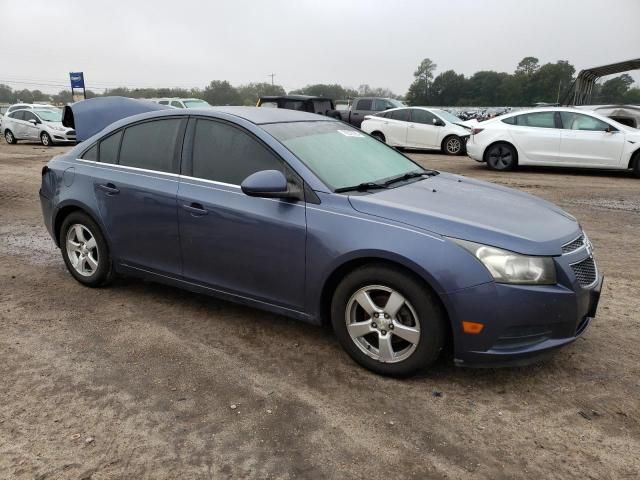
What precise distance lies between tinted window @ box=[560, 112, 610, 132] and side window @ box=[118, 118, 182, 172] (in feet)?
32.3

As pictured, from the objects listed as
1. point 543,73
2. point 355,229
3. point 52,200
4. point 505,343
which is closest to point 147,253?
point 52,200

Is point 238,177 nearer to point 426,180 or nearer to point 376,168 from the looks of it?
point 376,168

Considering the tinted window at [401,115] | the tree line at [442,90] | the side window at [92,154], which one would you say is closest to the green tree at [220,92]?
the tree line at [442,90]

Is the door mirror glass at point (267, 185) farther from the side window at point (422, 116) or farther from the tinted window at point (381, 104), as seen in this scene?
the tinted window at point (381, 104)

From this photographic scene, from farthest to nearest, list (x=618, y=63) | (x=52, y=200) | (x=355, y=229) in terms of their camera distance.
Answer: (x=618, y=63) < (x=52, y=200) < (x=355, y=229)

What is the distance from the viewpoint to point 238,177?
12.3 ft

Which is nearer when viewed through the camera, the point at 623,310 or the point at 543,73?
the point at 623,310

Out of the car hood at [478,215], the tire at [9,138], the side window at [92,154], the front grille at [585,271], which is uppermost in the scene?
the side window at [92,154]

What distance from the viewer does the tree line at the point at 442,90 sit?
67312 millimetres

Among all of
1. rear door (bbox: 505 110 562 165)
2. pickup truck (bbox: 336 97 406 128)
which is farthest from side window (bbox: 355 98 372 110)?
rear door (bbox: 505 110 562 165)

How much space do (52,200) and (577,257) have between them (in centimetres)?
430

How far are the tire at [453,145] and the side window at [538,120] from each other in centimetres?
406

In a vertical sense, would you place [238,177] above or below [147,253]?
above

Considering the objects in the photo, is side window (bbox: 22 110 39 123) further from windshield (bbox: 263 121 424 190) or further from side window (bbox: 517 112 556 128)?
windshield (bbox: 263 121 424 190)
